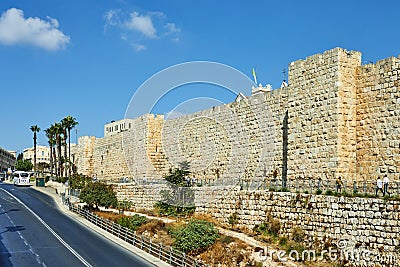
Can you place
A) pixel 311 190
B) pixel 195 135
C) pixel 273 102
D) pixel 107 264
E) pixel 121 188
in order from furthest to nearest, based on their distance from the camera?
pixel 121 188 < pixel 195 135 < pixel 273 102 < pixel 311 190 < pixel 107 264

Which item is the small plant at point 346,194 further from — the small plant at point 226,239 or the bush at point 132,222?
the bush at point 132,222

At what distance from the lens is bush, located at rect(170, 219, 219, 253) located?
69.6ft

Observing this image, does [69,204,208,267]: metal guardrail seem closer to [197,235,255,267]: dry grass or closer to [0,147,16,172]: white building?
[197,235,255,267]: dry grass

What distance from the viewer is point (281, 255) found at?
18719mm

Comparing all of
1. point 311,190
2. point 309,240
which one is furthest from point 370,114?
point 309,240

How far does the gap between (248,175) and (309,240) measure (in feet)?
30.2

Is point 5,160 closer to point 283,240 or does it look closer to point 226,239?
point 226,239

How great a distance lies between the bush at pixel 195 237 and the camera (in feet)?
69.6

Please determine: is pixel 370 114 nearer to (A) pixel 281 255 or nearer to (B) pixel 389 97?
(B) pixel 389 97

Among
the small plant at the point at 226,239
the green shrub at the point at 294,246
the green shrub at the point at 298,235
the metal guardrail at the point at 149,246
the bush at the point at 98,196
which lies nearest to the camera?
the metal guardrail at the point at 149,246

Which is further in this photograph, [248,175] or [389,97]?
[248,175]

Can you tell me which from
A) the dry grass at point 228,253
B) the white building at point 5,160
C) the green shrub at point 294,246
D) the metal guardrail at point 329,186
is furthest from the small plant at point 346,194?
the white building at point 5,160

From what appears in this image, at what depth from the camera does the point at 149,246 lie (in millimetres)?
21625

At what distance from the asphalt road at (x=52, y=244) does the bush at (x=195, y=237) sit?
213cm
